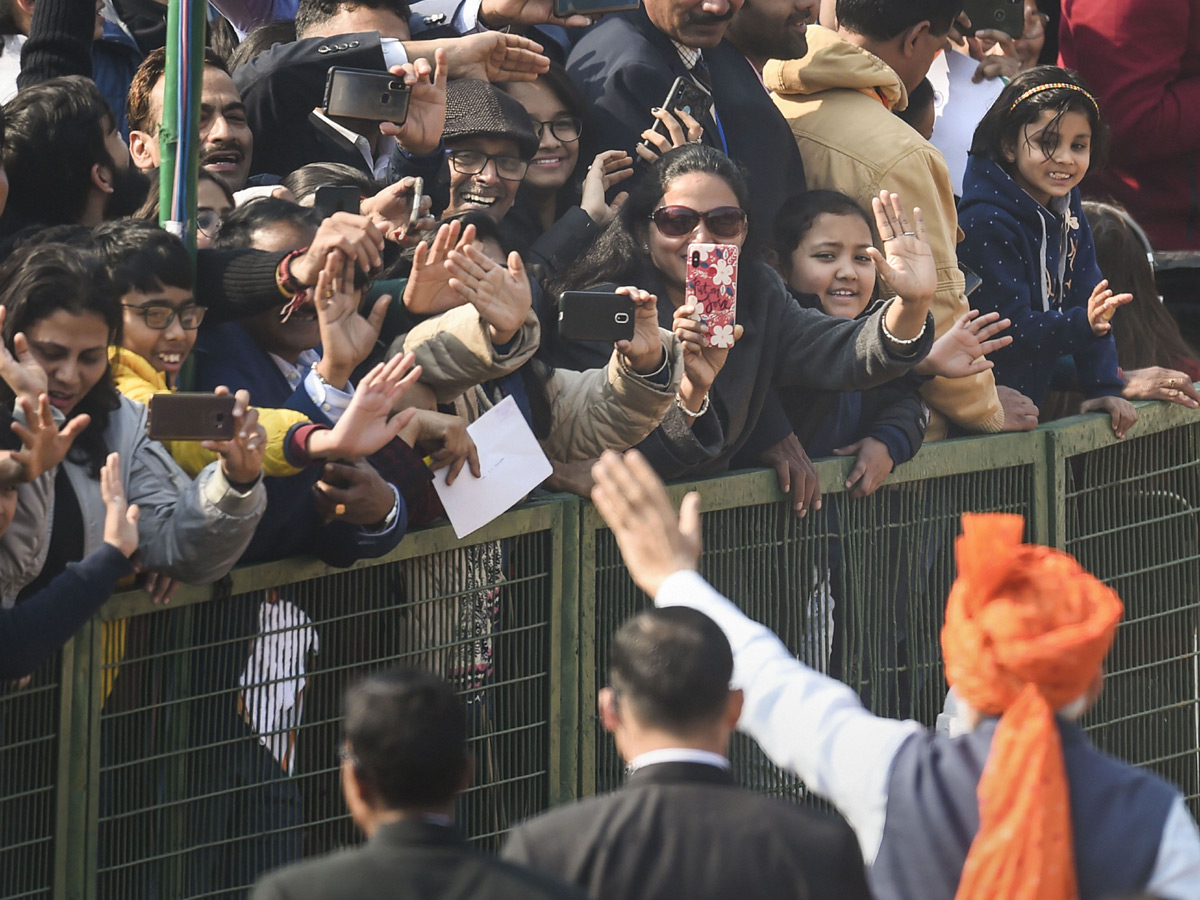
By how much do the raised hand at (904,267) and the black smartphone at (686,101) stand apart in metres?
0.78

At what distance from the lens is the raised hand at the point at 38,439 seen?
3498 mm

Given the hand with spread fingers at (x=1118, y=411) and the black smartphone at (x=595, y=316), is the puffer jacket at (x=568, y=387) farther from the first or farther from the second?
the hand with spread fingers at (x=1118, y=411)

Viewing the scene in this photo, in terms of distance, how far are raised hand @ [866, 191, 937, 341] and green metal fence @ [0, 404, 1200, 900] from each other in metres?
0.48

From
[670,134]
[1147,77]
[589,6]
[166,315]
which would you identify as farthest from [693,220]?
[1147,77]

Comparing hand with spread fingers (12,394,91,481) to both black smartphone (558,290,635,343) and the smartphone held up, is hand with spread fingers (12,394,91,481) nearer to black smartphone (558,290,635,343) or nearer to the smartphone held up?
black smartphone (558,290,635,343)

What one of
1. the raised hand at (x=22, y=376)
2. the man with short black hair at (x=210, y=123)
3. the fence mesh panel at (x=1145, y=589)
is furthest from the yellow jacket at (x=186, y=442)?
the fence mesh panel at (x=1145, y=589)

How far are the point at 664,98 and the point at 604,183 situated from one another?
1.41 ft

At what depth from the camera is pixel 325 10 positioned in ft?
18.6

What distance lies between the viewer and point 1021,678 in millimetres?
2971

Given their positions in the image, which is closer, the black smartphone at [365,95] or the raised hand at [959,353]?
the black smartphone at [365,95]

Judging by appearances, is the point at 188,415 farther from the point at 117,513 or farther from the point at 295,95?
the point at 295,95

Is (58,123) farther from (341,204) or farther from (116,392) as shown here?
(116,392)

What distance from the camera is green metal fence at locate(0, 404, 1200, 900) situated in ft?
12.7

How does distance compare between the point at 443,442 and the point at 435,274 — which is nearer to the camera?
the point at 443,442
